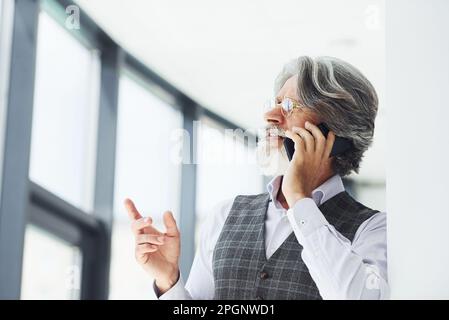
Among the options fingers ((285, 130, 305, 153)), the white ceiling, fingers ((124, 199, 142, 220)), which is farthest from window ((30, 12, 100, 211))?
fingers ((285, 130, 305, 153))

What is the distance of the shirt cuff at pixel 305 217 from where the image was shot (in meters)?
1.57

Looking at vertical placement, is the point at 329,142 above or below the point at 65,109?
below

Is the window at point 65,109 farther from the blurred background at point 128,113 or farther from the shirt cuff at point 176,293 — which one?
the shirt cuff at point 176,293

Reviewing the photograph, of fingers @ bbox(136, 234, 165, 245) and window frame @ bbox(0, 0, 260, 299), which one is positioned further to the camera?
window frame @ bbox(0, 0, 260, 299)

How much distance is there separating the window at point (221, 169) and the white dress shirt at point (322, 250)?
0.25 ft

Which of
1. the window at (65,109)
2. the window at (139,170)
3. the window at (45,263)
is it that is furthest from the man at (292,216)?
the window at (65,109)

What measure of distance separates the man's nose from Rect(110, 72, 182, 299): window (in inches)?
12.9

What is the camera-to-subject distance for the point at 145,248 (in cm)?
172

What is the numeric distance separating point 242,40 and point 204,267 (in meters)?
0.65

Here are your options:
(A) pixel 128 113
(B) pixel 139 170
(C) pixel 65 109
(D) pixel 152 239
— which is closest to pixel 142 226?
(D) pixel 152 239

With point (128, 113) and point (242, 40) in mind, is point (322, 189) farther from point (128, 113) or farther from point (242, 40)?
point (128, 113)

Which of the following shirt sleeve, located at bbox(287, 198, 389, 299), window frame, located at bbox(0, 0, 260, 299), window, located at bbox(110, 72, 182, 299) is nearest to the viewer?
shirt sleeve, located at bbox(287, 198, 389, 299)

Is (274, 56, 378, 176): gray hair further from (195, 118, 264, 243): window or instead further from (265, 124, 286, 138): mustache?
(195, 118, 264, 243): window

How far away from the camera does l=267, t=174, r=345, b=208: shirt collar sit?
1.72 meters
